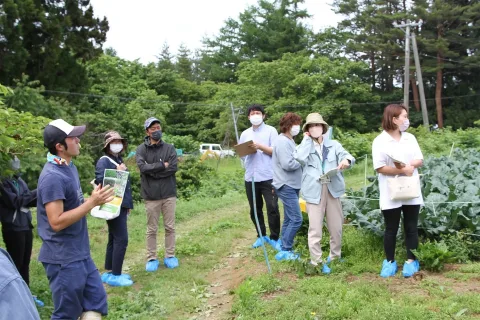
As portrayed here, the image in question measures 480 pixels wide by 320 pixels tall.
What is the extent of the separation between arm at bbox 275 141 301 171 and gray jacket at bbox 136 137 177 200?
1348mm

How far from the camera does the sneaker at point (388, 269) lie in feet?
16.3

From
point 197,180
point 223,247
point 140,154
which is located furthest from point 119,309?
point 197,180

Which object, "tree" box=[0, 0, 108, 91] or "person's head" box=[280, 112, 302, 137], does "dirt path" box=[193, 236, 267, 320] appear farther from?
"tree" box=[0, 0, 108, 91]

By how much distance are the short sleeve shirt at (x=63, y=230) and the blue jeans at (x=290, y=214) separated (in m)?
2.95

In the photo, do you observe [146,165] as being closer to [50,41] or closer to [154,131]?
[154,131]

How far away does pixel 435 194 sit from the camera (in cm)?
594

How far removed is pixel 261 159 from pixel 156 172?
4.89ft

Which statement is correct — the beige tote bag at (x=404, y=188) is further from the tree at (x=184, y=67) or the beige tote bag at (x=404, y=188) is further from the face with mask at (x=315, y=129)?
the tree at (x=184, y=67)

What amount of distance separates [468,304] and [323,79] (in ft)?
97.1

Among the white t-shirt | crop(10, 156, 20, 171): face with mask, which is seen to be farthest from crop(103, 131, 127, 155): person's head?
the white t-shirt

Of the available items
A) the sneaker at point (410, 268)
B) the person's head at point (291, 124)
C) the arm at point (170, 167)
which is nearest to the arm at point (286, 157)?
the person's head at point (291, 124)

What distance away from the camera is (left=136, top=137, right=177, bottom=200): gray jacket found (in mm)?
6195

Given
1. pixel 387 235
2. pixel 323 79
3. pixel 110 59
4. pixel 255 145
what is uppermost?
pixel 110 59

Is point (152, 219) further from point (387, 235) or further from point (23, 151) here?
point (387, 235)
